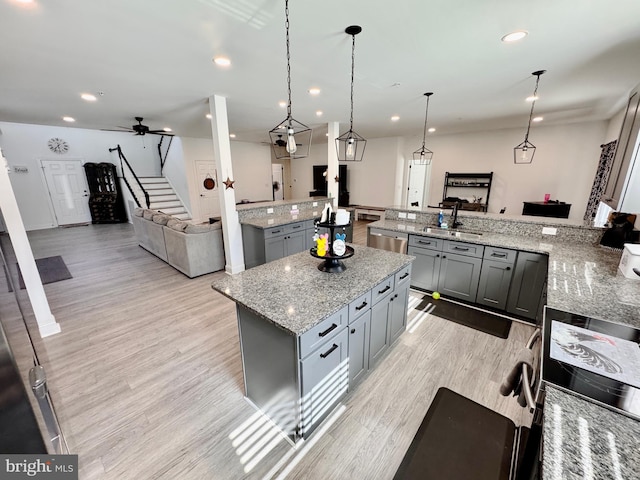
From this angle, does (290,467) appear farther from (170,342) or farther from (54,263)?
(54,263)

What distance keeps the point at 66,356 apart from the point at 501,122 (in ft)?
25.3

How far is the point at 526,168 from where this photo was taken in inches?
239

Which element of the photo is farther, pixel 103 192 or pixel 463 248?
pixel 103 192

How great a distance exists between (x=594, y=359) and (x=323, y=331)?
118cm

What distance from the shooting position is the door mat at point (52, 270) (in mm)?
4129

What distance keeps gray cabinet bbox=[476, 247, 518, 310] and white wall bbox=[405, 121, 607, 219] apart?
4687 millimetres

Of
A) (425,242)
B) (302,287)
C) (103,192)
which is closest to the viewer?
(302,287)

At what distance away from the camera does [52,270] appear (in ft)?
14.6

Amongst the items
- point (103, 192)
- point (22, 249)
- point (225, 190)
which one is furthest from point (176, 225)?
point (103, 192)

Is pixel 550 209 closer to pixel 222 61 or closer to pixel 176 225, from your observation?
pixel 222 61

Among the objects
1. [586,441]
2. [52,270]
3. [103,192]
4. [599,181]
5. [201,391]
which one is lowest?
[201,391]

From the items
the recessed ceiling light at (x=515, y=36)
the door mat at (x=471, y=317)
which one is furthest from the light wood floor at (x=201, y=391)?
the recessed ceiling light at (x=515, y=36)

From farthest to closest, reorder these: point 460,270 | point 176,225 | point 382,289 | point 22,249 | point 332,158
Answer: point 332,158 → point 176,225 → point 460,270 → point 22,249 → point 382,289

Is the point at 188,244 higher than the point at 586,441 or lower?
lower
